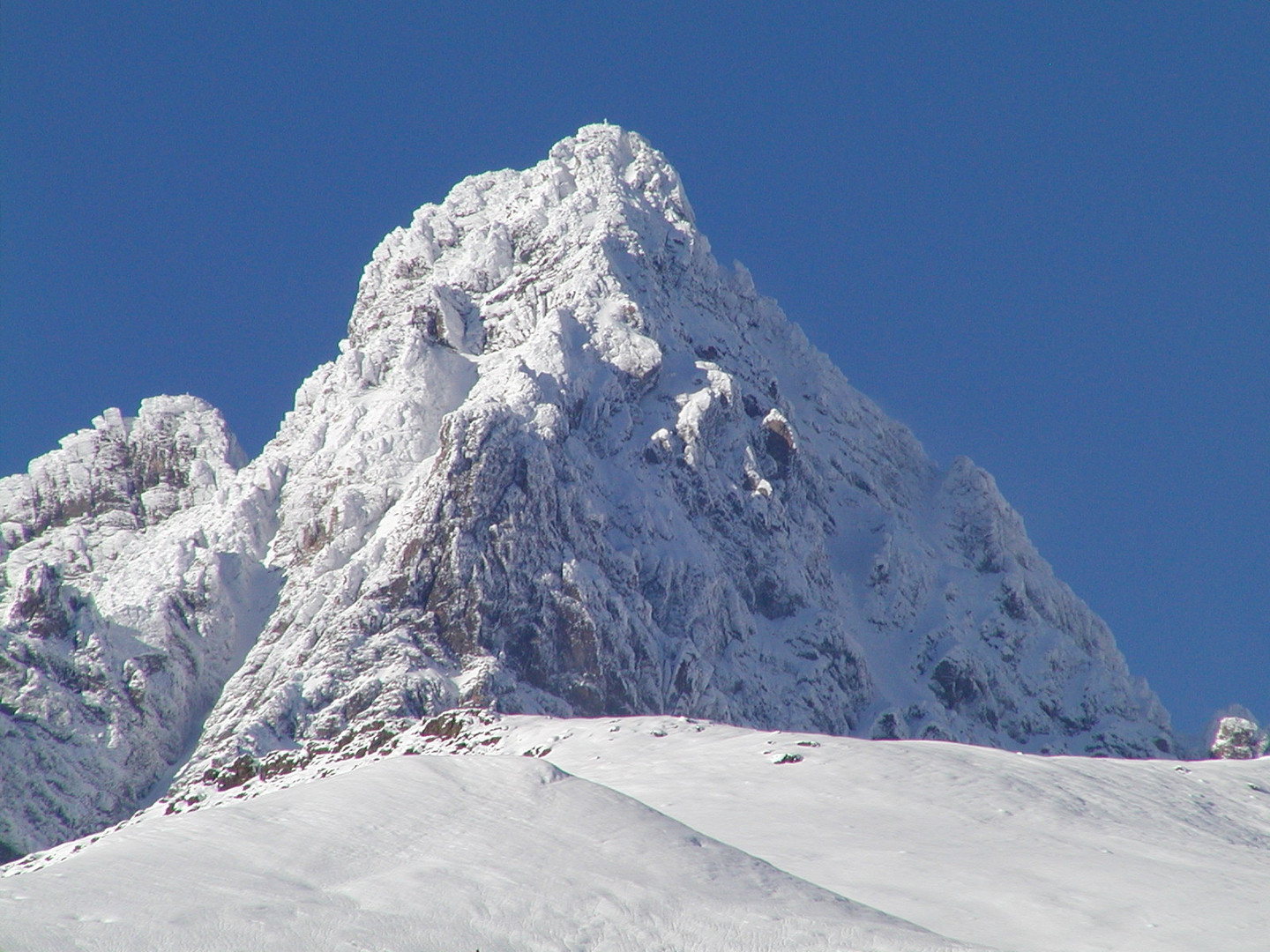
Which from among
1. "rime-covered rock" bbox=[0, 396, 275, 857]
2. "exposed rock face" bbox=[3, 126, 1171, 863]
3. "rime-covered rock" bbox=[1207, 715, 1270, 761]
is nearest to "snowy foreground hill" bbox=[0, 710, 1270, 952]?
"exposed rock face" bbox=[3, 126, 1171, 863]

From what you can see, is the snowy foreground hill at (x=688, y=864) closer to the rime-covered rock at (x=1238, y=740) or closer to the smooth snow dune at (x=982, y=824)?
the smooth snow dune at (x=982, y=824)

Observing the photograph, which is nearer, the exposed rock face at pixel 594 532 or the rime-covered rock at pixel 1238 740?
the exposed rock face at pixel 594 532

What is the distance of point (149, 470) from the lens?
14750 centimetres

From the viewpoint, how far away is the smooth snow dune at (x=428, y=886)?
31922mm

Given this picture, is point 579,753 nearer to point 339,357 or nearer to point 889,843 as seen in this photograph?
point 889,843

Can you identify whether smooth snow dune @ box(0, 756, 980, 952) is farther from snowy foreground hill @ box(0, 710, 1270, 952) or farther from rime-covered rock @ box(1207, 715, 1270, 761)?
rime-covered rock @ box(1207, 715, 1270, 761)

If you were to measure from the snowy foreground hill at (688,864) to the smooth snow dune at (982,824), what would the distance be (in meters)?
0.16

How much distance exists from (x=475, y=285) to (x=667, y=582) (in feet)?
158

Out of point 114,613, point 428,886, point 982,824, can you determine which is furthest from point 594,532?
point 428,886

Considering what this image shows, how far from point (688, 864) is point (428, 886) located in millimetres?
7646

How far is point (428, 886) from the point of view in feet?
119

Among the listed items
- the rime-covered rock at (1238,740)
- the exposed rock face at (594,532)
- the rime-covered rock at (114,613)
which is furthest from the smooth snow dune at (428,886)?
the rime-covered rock at (1238,740)

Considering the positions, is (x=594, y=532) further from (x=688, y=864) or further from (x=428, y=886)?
(x=428, y=886)

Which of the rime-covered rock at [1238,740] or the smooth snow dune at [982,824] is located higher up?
the rime-covered rock at [1238,740]
